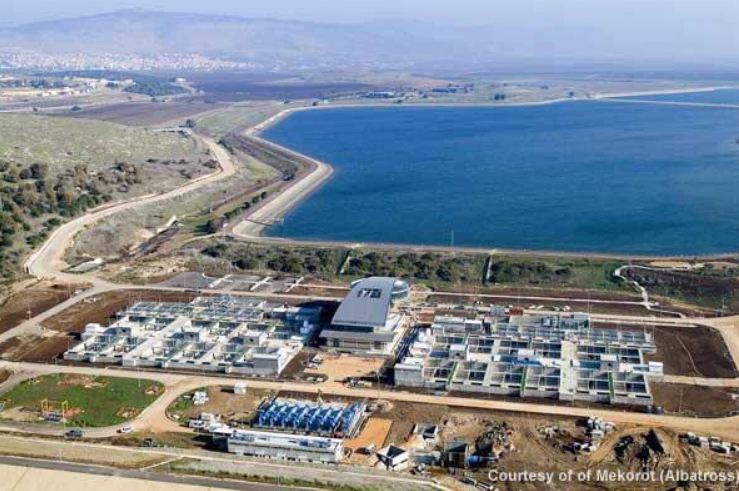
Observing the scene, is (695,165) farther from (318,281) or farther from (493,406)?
(493,406)

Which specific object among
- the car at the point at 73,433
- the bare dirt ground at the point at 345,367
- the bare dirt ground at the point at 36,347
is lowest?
the bare dirt ground at the point at 36,347

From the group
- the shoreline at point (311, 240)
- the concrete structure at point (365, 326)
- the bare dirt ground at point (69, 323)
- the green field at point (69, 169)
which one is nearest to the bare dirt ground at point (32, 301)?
the bare dirt ground at point (69, 323)

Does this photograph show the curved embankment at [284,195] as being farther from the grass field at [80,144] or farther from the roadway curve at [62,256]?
the grass field at [80,144]

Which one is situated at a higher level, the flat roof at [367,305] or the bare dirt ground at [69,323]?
the flat roof at [367,305]

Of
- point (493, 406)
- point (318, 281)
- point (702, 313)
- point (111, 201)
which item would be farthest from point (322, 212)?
point (493, 406)

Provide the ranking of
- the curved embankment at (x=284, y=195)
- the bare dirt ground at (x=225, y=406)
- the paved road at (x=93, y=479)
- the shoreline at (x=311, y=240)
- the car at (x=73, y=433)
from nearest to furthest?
the paved road at (x=93, y=479)
the car at (x=73, y=433)
the bare dirt ground at (x=225, y=406)
the shoreline at (x=311, y=240)
the curved embankment at (x=284, y=195)

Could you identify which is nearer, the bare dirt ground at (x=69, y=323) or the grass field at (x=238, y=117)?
the bare dirt ground at (x=69, y=323)

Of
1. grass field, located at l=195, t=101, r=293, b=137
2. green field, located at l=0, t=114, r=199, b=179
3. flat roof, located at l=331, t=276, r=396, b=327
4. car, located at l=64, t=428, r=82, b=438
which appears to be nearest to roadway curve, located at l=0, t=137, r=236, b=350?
green field, located at l=0, t=114, r=199, b=179
